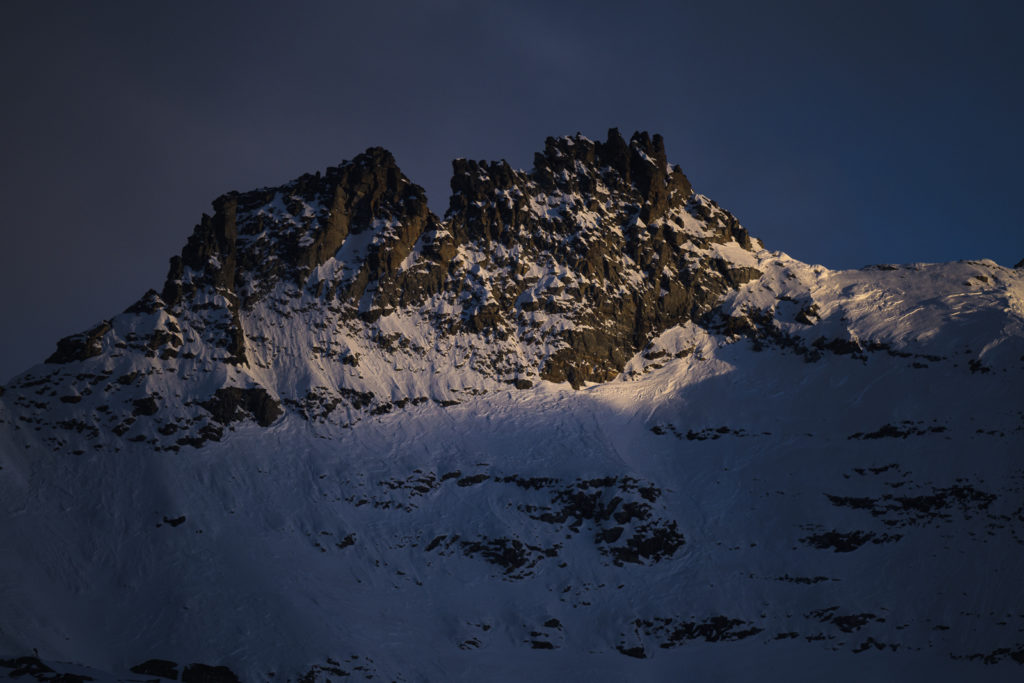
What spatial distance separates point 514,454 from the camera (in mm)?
105375

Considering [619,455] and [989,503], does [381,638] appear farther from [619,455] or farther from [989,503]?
[989,503]

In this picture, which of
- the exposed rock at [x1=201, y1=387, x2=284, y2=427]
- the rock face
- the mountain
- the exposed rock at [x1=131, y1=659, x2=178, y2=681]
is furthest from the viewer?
the rock face

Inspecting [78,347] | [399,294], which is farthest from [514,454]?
[78,347]

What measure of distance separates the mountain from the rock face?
0.38 metres

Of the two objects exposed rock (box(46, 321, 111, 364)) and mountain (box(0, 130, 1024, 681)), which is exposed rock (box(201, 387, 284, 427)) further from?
exposed rock (box(46, 321, 111, 364))

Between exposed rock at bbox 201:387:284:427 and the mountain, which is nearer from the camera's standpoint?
the mountain

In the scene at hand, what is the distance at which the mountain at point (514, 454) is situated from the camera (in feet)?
277

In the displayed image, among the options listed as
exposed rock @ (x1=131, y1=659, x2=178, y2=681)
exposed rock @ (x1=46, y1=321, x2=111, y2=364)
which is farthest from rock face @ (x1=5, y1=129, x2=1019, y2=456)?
exposed rock @ (x1=131, y1=659, x2=178, y2=681)

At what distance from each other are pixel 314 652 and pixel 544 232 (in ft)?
231

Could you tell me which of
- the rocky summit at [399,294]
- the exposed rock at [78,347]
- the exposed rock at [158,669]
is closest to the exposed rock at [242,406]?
the rocky summit at [399,294]

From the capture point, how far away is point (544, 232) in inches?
5177

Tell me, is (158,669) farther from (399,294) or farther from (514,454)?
(399,294)

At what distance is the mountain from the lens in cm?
8438

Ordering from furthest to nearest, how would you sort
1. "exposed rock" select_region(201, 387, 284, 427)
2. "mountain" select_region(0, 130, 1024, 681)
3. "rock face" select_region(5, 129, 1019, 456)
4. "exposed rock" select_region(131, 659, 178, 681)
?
1. "rock face" select_region(5, 129, 1019, 456)
2. "exposed rock" select_region(201, 387, 284, 427)
3. "mountain" select_region(0, 130, 1024, 681)
4. "exposed rock" select_region(131, 659, 178, 681)
